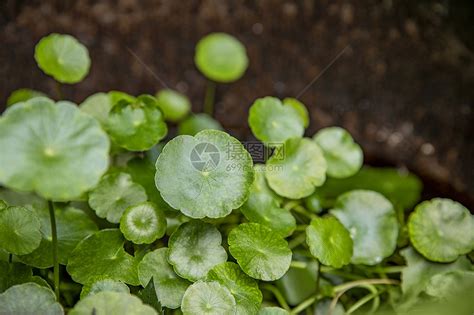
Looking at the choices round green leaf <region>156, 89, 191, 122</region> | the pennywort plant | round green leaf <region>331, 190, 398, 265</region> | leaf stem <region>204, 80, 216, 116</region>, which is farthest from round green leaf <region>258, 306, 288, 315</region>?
leaf stem <region>204, 80, 216, 116</region>

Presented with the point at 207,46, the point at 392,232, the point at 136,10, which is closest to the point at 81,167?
the point at 392,232

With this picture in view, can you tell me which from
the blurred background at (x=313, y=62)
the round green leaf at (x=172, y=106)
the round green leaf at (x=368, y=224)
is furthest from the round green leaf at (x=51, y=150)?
the blurred background at (x=313, y=62)

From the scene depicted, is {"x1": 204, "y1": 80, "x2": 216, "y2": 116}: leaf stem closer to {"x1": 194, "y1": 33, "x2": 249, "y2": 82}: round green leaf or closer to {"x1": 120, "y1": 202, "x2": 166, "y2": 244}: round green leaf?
{"x1": 194, "y1": 33, "x2": 249, "y2": 82}: round green leaf

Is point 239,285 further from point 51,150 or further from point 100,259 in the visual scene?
point 51,150

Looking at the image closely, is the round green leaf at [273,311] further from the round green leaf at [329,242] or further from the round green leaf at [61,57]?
the round green leaf at [61,57]

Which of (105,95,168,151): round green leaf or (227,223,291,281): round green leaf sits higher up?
(105,95,168,151): round green leaf
